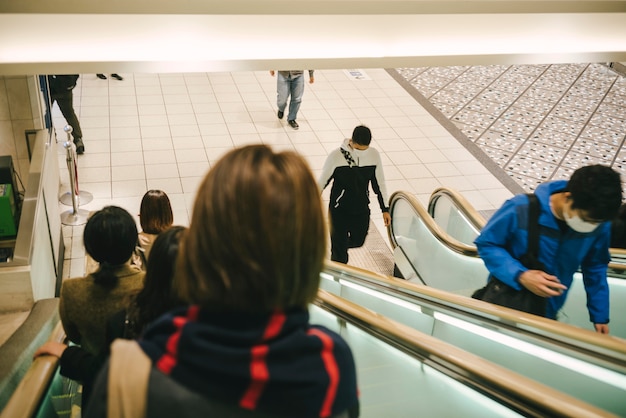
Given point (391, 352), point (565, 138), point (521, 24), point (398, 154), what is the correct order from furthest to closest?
point (565, 138), point (398, 154), point (521, 24), point (391, 352)

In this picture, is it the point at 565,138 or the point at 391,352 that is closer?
the point at 391,352

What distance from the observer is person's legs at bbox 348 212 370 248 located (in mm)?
4647

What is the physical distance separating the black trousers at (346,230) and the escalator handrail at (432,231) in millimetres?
528

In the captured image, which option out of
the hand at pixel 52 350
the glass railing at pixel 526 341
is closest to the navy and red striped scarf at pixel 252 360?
the hand at pixel 52 350

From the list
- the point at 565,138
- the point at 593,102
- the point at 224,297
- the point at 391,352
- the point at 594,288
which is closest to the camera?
the point at 224,297

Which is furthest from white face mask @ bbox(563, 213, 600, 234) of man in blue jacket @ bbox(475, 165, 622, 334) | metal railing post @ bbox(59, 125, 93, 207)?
metal railing post @ bbox(59, 125, 93, 207)

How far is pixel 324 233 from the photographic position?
1.08 m

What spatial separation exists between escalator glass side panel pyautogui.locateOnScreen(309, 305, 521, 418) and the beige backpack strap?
4.67 ft

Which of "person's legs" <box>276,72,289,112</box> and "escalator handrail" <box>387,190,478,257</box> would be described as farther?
"person's legs" <box>276,72,289,112</box>

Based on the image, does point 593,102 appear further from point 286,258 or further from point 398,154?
point 286,258

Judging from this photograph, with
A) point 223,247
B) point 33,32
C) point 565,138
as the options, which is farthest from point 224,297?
point 565,138

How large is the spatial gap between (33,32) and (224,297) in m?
2.14

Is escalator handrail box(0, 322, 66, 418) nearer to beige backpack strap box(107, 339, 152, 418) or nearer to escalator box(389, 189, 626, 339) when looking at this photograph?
beige backpack strap box(107, 339, 152, 418)

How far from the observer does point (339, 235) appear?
15.6 ft
